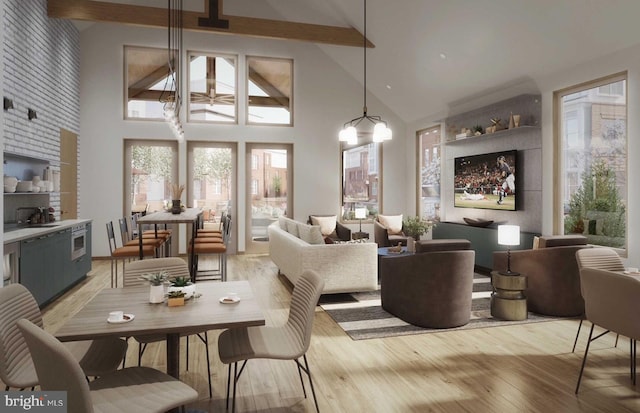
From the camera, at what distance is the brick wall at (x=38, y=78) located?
16.8 ft

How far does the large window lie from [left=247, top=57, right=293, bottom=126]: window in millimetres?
5314

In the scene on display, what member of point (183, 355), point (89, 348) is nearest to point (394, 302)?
point (183, 355)

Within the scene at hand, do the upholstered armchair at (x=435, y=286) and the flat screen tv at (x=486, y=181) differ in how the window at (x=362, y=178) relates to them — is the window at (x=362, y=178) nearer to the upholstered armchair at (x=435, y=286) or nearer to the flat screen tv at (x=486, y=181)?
the flat screen tv at (x=486, y=181)

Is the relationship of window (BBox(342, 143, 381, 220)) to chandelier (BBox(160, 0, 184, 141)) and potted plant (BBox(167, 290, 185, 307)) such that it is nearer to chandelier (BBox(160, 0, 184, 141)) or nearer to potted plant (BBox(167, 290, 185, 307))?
chandelier (BBox(160, 0, 184, 141))

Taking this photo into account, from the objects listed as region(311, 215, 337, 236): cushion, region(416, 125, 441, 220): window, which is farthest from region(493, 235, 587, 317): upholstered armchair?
region(311, 215, 337, 236): cushion

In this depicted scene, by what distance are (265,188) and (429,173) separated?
353 centimetres

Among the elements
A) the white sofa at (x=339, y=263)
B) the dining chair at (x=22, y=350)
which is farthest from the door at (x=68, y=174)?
the dining chair at (x=22, y=350)

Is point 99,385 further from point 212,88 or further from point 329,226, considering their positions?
point 212,88

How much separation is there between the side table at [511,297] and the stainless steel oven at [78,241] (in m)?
5.35

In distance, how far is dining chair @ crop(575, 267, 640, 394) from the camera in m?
2.53

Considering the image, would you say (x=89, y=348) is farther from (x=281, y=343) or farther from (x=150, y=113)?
(x=150, y=113)

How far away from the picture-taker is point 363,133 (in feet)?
31.3

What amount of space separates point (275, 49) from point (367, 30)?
231 cm

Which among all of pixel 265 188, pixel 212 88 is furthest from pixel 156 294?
pixel 212 88
